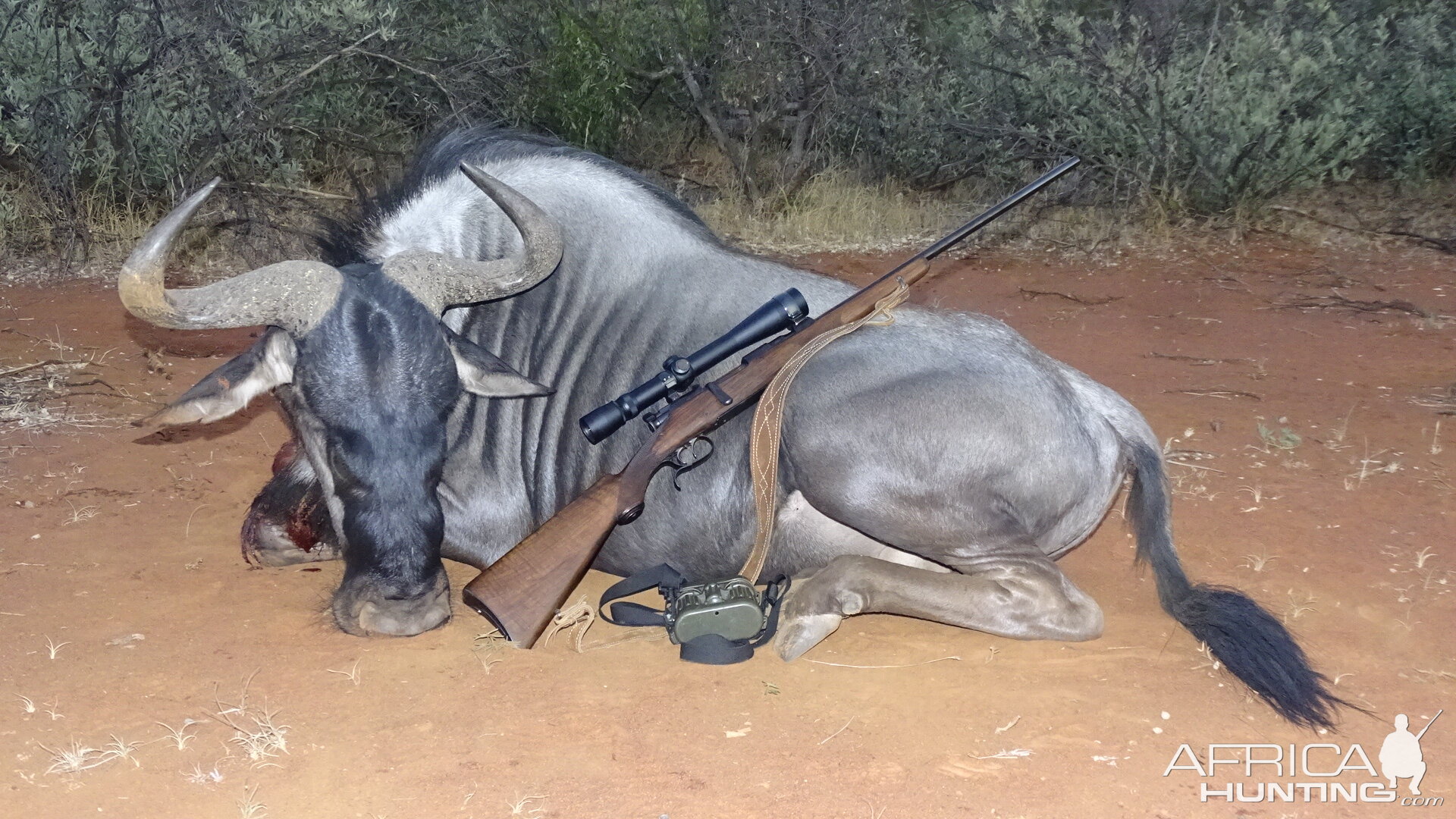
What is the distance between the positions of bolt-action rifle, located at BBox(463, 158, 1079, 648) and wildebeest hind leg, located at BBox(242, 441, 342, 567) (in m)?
0.87

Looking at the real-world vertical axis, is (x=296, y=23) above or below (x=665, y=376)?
above

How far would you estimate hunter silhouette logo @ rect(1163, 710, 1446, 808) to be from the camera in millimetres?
2832

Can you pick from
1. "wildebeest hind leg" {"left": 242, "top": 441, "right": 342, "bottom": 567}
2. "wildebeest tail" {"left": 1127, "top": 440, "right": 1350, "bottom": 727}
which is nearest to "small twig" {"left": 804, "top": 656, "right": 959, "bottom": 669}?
"wildebeest tail" {"left": 1127, "top": 440, "right": 1350, "bottom": 727}

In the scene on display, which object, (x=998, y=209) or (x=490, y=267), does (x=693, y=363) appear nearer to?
(x=490, y=267)

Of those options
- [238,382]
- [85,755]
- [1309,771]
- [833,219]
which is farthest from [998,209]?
[833,219]

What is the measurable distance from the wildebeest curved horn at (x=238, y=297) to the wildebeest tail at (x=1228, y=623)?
2515 millimetres

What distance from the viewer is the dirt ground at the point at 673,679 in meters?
2.83

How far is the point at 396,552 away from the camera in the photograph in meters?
3.44

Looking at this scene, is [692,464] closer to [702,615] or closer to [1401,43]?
[702,615]

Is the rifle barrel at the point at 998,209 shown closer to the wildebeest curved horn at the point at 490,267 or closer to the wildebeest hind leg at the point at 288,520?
the wildebeest curved horn at the point at 490,267

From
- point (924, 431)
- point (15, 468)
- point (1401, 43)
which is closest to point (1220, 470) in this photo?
point (924, 431)

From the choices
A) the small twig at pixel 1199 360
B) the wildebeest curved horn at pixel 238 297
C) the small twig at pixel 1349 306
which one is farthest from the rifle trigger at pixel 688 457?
the small twig at pixel 1349 306

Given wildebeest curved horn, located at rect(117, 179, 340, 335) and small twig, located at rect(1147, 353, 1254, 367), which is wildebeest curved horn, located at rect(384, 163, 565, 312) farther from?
small twig, located at rect(1147, 353, 1254, 367)

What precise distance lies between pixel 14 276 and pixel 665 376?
20.4 ft
